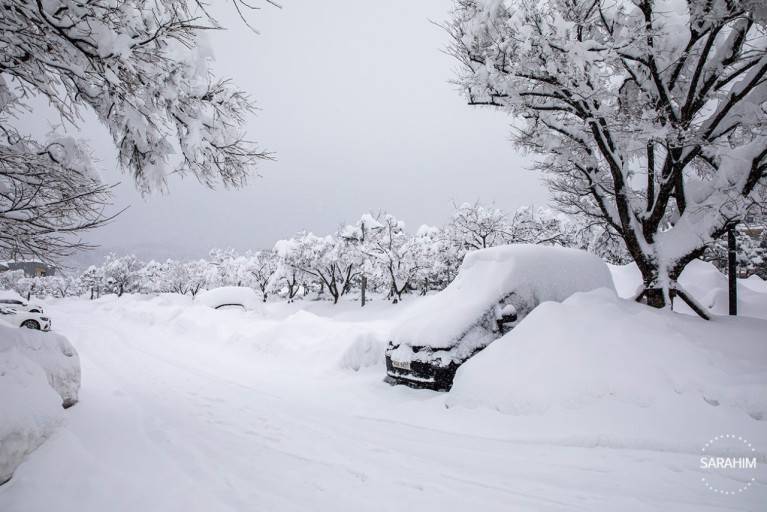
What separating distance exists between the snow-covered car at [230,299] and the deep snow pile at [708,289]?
79.4 feet

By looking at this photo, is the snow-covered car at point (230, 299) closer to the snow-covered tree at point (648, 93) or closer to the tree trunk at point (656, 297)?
the snow-covered tree at point (648, 93)

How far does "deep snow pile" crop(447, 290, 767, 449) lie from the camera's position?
4.29 meters

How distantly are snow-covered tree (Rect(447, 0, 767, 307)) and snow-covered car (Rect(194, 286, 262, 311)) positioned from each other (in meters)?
25.4

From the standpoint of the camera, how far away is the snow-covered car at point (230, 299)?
1110 inches

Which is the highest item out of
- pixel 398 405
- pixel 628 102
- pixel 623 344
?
pixel 628 102

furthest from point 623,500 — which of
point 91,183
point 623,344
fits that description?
point 91,183

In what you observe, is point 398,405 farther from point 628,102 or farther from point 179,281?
point 179,281

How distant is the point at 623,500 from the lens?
3.09m

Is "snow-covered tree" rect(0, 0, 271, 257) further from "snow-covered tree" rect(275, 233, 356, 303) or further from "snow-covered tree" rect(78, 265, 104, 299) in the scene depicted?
"snow-covered tree" rect(78, 265, 104, 299)

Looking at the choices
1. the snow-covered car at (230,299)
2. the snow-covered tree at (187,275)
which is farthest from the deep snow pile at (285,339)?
the snow-covered tree at (187,275)

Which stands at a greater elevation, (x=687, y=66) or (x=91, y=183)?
(x=687, y=66)

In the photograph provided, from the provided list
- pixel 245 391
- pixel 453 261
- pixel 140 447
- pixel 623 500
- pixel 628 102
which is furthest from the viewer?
pixel 453 261

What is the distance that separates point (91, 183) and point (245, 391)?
4.15 meters

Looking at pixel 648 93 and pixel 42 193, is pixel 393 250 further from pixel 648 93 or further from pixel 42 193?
pixel 42 193
